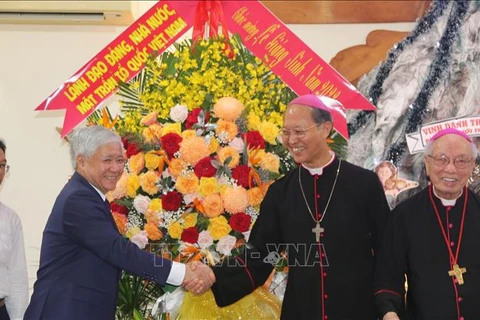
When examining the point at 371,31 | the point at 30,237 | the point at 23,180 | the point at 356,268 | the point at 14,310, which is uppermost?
the point at 371,31

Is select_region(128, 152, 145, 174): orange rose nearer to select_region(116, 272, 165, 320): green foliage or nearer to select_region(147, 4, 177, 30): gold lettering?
select_region(116, 272, 165, 320): green foliage

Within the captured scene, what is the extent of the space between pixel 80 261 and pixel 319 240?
3.44 ft

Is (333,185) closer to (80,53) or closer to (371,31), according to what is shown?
(371,31)

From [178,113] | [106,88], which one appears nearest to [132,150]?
[178,113]

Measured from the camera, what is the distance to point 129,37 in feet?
14.4

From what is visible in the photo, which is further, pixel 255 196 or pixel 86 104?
pixel 86 104

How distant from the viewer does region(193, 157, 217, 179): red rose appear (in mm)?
3617

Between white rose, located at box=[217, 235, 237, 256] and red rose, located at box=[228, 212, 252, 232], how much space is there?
55mm

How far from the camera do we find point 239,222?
3609 millimetres

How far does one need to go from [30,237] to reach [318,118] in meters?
2.85

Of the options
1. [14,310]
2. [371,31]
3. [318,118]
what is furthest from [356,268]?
[371,31]

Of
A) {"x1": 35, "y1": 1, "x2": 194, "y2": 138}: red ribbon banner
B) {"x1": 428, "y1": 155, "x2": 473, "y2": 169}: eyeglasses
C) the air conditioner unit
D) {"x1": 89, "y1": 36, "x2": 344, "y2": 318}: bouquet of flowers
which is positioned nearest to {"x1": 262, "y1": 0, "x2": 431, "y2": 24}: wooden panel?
the air conditioner unit

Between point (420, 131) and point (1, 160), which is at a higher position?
point (420, 131)

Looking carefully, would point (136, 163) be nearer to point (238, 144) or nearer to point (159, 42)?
point (238, 144)
